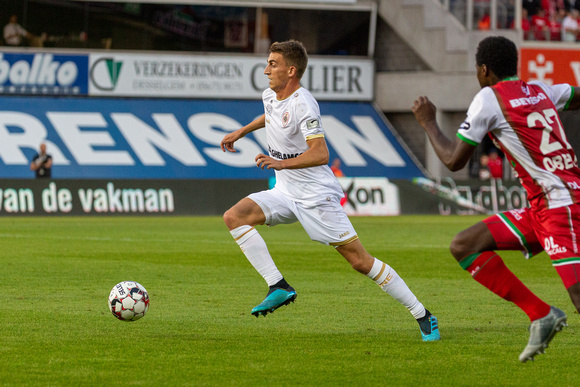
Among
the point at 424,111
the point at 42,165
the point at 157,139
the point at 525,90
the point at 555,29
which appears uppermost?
the point at 555,29

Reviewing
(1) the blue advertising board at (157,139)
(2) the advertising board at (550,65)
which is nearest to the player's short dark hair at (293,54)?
(1) the blue advertising board at (157,139)

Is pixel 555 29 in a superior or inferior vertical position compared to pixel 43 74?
superior

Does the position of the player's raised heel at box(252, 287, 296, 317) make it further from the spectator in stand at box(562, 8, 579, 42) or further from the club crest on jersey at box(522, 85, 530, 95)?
the spectator in stand at box(562, 8, 579, 42)

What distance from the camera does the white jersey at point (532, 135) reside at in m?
5.68

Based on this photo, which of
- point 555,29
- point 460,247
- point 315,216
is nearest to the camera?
point 460,247

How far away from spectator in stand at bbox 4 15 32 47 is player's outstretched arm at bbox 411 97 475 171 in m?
28.2

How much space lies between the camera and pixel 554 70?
31.8 meters

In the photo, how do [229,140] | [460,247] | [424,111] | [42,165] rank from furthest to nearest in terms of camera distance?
[42,165] → [229,140] → [460,247] → [424,111]

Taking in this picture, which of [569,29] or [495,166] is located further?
[569,29]

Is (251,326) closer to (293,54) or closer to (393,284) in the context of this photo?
(393,284)

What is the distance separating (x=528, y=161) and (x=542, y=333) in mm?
1021

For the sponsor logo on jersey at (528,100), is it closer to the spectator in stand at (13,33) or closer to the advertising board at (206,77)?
the advertising board at (206,77)

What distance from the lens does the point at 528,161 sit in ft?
18.8

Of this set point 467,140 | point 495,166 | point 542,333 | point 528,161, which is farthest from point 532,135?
point 495,166
